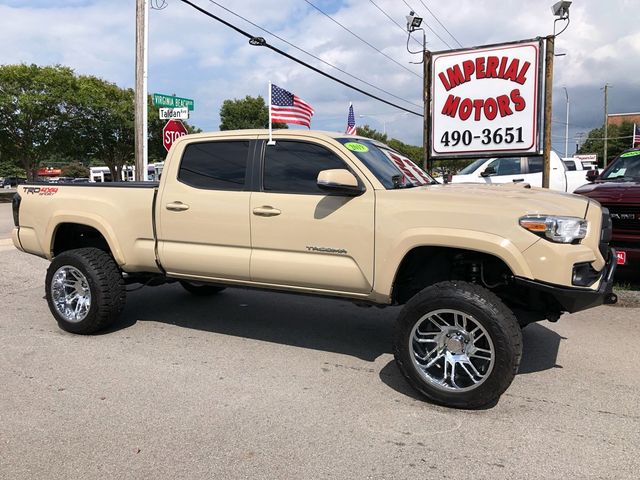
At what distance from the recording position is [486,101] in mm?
9219

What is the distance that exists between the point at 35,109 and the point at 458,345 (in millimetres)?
33110

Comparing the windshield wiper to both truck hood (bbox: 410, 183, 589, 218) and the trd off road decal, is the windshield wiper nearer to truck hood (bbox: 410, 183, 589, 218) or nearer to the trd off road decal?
truck hood (bbox: 410, 183, 589, 218)

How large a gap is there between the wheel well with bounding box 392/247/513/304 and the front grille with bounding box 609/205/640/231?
3272 millimetres

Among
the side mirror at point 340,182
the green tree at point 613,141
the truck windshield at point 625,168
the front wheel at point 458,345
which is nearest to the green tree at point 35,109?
the truck windshield at point 625,168

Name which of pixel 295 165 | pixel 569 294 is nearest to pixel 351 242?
pixel 295 165

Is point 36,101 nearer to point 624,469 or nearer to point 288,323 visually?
point 288,323

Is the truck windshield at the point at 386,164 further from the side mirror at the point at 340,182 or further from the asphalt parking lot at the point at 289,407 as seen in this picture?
the asphalt parking lot at the point at 289,407

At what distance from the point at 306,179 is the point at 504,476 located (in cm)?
266

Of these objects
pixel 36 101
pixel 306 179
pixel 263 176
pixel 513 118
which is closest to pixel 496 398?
pixel 306 179

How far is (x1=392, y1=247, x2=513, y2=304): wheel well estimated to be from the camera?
4086 millimetres

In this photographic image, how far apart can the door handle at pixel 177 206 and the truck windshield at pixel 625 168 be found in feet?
21.0

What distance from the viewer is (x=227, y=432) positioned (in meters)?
3.40

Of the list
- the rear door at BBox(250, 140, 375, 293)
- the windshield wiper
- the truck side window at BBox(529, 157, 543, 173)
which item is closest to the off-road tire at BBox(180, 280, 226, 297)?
the rear door at BBox(250, 140, 375, 293)

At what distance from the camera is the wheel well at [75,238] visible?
5734 millimetres
